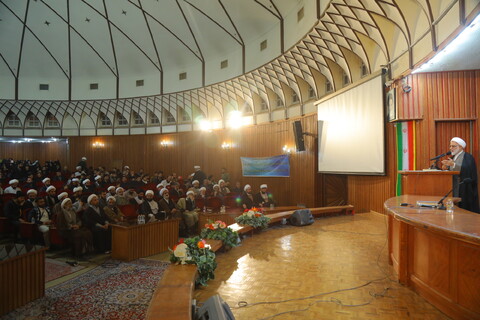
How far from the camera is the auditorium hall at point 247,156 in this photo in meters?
3.13

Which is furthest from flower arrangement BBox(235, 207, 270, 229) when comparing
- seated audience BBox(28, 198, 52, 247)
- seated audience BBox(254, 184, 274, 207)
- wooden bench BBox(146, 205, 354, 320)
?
seated audience BBox(28, 198, 52, 247)

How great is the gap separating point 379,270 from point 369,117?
4584 millimetres

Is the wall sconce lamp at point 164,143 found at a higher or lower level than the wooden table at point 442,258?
higher

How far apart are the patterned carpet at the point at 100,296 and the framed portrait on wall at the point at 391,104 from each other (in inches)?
230

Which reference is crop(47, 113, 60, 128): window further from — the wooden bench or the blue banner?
the wooden bench

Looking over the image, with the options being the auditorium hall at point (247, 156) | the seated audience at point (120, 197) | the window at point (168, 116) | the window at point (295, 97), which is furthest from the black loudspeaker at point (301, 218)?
the window at point (168, 116)

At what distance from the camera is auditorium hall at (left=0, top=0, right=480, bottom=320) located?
3.13m

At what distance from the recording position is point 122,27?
13.8m

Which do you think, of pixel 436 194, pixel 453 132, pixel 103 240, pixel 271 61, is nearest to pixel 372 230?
pixel 436 194

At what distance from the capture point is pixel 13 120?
17906 mm

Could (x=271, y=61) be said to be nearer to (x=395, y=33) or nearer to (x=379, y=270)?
(x=395, y=33)

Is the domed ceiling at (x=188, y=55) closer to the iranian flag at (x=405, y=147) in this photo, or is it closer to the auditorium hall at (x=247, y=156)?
the auditorium hall at (x=247, y=156)

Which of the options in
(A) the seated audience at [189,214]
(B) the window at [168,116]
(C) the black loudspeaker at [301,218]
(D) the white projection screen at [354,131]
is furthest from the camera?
(B) the window at [168,116]

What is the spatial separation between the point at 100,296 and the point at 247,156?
9.53 m
